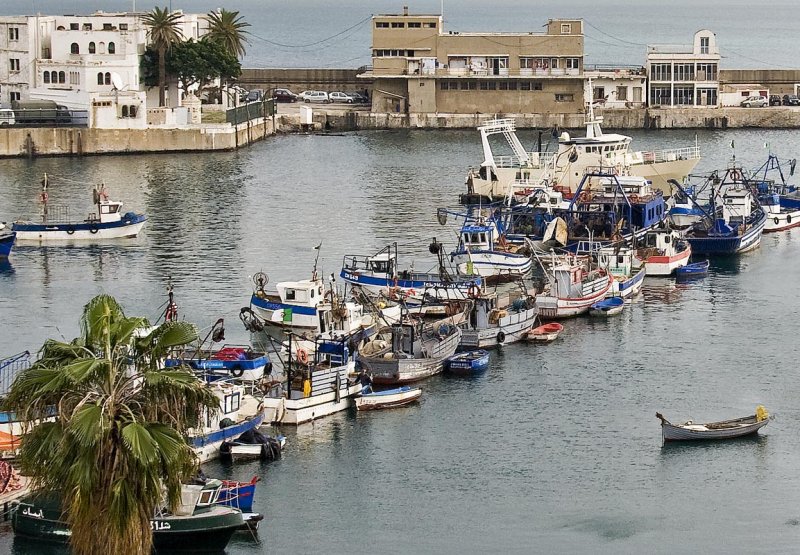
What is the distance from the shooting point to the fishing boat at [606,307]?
6581 cm

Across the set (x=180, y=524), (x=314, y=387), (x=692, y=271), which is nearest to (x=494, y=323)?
(x=314, y=387)

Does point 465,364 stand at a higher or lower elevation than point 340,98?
lower

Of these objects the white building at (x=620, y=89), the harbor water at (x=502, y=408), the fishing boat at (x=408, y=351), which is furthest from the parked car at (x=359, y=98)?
the fishing boat at (x=408, y=351)

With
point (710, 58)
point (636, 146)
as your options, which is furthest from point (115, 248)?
point (710, 58)

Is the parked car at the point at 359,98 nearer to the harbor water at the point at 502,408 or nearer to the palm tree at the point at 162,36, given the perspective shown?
the palm tree at the point at 162,36

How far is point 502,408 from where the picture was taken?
5212 centimetres

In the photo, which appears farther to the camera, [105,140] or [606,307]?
[105,140]

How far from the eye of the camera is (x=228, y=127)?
119938mm

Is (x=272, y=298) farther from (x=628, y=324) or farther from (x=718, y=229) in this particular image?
(x=718, y=229)

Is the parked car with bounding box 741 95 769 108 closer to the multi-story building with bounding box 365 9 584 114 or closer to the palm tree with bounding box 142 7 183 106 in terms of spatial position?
the multi-story building with bounding box 365 9 584 114

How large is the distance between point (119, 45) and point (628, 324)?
66.0m

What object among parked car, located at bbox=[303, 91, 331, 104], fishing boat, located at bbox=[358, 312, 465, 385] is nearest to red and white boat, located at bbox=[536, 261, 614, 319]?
fishing boat, located at bbox=[358, 312, 465, 385]

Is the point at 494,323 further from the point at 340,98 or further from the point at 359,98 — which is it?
the point at 359,98

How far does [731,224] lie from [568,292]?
21.4 metres
